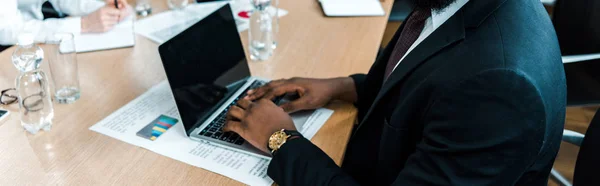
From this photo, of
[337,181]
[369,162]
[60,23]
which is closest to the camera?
[337,181]

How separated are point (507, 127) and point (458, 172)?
4.0 inches

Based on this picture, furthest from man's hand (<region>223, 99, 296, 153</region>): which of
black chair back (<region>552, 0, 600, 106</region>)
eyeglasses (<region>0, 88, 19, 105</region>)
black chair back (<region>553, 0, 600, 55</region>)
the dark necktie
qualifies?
black chair back (<region>553, 0, 600, 55</region>)

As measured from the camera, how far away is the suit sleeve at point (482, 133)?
26.9 inches

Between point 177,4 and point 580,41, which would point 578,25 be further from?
point 177,4

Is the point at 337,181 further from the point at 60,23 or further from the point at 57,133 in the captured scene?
the point at 60,23

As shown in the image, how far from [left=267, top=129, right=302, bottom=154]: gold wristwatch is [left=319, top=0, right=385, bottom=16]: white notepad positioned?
3.13 ft

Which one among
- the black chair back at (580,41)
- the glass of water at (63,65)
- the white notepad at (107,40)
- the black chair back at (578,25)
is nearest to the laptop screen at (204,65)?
the glass of water at (63,65)

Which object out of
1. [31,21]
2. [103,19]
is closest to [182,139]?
[103,19]

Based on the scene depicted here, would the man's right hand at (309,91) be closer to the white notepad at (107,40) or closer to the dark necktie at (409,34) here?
the dark necktie at (409,34)

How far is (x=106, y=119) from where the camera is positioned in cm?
113

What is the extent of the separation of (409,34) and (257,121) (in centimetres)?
38

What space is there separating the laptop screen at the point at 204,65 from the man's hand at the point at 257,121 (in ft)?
0.28

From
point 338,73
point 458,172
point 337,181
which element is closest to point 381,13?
point 338,73

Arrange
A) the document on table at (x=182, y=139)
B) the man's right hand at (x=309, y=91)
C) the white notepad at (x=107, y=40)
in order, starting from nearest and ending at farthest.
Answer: the document on table at (x=182, y=139)
the man's right hand at (x=309, y=91)
the white notepad at (x=107, y=40)
